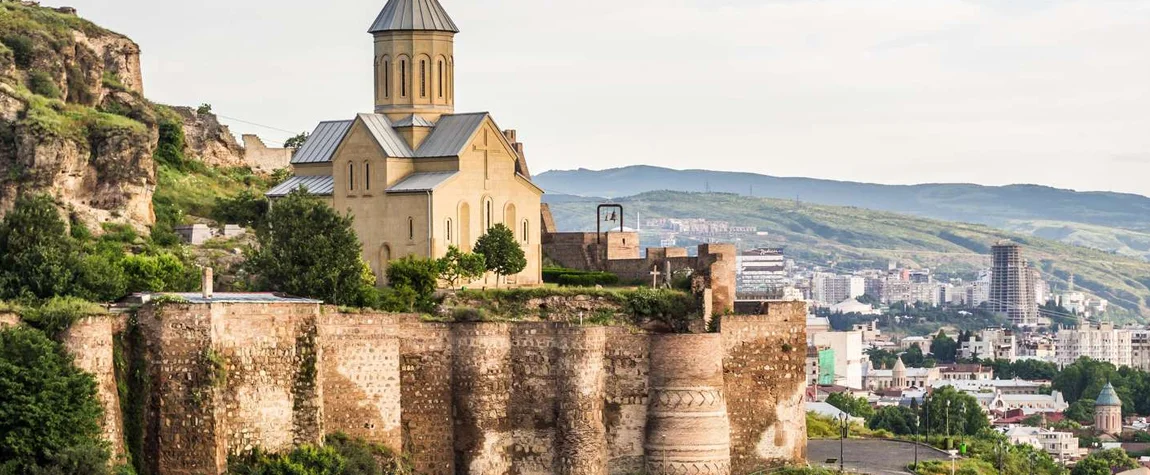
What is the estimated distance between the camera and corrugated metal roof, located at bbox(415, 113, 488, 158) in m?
64.9

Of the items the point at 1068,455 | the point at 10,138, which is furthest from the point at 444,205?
the point at 1068,455

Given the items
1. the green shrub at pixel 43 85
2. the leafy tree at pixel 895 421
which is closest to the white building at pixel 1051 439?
the leafy tree at pixel 895 421

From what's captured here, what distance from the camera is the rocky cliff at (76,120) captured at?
6556 cm

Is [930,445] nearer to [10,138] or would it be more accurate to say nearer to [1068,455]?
[10,138]

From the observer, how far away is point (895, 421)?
125m

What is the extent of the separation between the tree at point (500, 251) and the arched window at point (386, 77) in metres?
5.29

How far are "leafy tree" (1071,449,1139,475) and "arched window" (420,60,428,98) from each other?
71.4 m

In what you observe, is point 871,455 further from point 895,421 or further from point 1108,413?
point 1108,413

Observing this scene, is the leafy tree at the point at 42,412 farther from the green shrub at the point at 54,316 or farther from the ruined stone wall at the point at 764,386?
the ruined stone wall at the point at 764,386

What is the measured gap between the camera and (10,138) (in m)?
65.6

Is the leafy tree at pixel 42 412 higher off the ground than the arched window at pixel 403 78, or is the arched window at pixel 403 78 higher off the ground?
the arched window at pixel 403 78

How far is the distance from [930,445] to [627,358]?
21.4 metres

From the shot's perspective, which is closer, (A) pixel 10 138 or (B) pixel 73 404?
(B) pixel 73 404

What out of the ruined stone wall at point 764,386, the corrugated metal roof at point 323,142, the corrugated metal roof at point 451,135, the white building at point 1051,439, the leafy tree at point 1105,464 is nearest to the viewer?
the ruined stone wall at point 764,386
